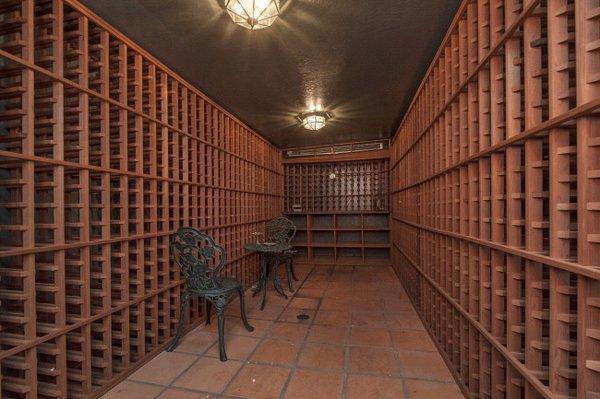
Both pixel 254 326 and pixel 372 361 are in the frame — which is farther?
pixel 254 326

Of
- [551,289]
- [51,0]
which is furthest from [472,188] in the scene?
[51,0]

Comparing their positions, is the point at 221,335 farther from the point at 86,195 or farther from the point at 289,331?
the point at 86,195

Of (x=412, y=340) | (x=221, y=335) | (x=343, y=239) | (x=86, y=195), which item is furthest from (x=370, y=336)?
(x=343, y=239)

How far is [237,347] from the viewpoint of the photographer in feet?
7.34

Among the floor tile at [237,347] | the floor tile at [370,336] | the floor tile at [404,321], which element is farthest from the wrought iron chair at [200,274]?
the floor tile at [404,321]

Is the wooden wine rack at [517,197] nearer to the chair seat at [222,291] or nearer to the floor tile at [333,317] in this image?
the floor tile at [333,317]

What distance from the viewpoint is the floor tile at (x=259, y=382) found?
1696mm

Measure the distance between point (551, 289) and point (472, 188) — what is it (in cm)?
72

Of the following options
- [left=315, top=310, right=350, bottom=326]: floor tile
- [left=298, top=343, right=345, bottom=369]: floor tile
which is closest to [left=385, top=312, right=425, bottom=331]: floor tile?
[left=315, top=310, right=350, bottom=326]: floor tile

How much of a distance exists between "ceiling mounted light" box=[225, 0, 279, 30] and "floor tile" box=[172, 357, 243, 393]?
7.49 ft

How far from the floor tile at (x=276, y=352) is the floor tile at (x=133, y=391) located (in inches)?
26.2

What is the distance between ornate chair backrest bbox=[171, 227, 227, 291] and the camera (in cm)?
205

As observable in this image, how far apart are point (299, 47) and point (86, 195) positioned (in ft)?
5.92

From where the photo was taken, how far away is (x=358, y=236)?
5430mm
